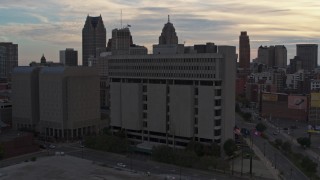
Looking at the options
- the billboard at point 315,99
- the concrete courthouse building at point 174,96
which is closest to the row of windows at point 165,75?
the concrete courthouse building at point 174,96

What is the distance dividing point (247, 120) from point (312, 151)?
194ft

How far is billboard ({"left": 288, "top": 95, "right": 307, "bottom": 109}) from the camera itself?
177000mm

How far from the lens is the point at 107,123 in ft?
475

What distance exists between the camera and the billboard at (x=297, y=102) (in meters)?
177

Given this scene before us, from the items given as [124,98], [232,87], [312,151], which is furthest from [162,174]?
[312,151]

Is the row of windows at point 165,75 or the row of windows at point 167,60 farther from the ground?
the row of windows at point 167,60

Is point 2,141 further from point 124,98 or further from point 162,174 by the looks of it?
point 162,174

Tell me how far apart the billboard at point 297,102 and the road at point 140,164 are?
99.5 meters

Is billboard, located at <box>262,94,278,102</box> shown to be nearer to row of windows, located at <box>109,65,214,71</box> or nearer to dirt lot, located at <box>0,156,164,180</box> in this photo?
row of windows, located at <box>109,65,214,71</box>

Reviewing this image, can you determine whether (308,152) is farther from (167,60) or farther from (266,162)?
(167,60)

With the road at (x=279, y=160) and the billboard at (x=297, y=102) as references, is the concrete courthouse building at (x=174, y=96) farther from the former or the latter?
the billboard at (x=297, y=102)

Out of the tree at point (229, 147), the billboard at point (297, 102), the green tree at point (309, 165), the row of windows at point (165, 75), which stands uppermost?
the row of windows at point (165, 75)

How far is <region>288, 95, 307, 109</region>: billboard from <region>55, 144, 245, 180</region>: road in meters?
99.5

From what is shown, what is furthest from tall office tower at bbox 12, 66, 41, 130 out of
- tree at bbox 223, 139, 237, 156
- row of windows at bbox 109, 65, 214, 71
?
tree at bbox 223, 139, 237, 156
